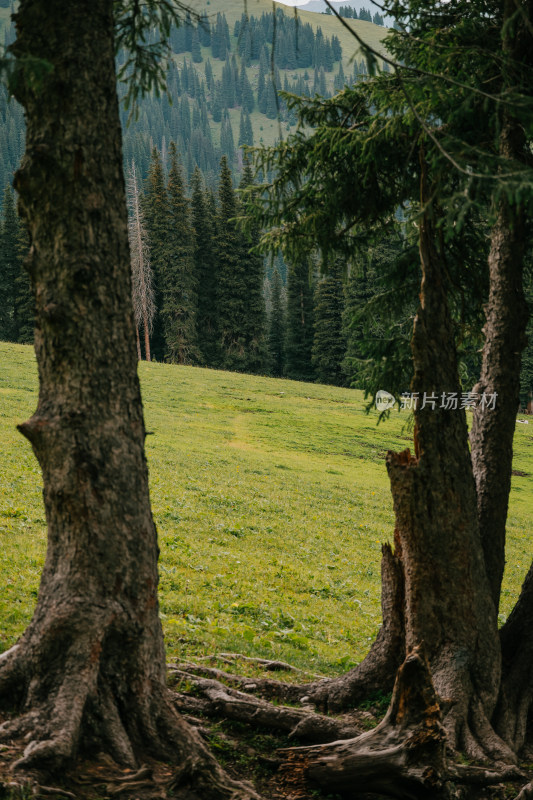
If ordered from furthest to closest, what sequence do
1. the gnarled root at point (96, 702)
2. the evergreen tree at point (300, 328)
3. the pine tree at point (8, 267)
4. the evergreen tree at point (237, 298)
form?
the evergreen tree at point (300, 328) → the pine tree at point (8, 267) → the evergreen tree at point (237, 298) → the gnarled root at point (96, 702)

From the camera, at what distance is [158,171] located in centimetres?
5516

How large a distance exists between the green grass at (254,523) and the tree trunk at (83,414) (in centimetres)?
268

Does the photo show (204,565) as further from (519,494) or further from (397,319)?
(519,494)

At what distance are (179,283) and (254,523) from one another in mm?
41161

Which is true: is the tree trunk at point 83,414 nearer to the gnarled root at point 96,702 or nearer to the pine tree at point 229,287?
the gnarled root at point 96,702

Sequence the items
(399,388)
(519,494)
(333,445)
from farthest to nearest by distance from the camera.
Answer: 1. (333,445)
2. (519,494)
3. (399,388)

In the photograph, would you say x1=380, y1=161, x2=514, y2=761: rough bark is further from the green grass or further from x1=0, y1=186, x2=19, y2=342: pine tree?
x1=0, y1=186, x2=19, y2=342: pine tree

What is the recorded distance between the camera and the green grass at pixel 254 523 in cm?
866

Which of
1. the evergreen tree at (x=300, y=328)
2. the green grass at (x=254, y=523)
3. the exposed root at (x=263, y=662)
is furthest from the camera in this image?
the evergreen tree at (x=300, y=328)

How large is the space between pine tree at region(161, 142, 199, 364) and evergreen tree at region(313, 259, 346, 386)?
11.2 metres

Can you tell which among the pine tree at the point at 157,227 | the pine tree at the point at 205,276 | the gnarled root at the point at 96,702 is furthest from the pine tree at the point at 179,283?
the gnarled root at the point at 96,702

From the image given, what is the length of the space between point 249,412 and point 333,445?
6.20 m

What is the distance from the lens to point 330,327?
57.5 m

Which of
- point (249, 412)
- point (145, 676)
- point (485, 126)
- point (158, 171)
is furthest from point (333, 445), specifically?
point (158, 171)
